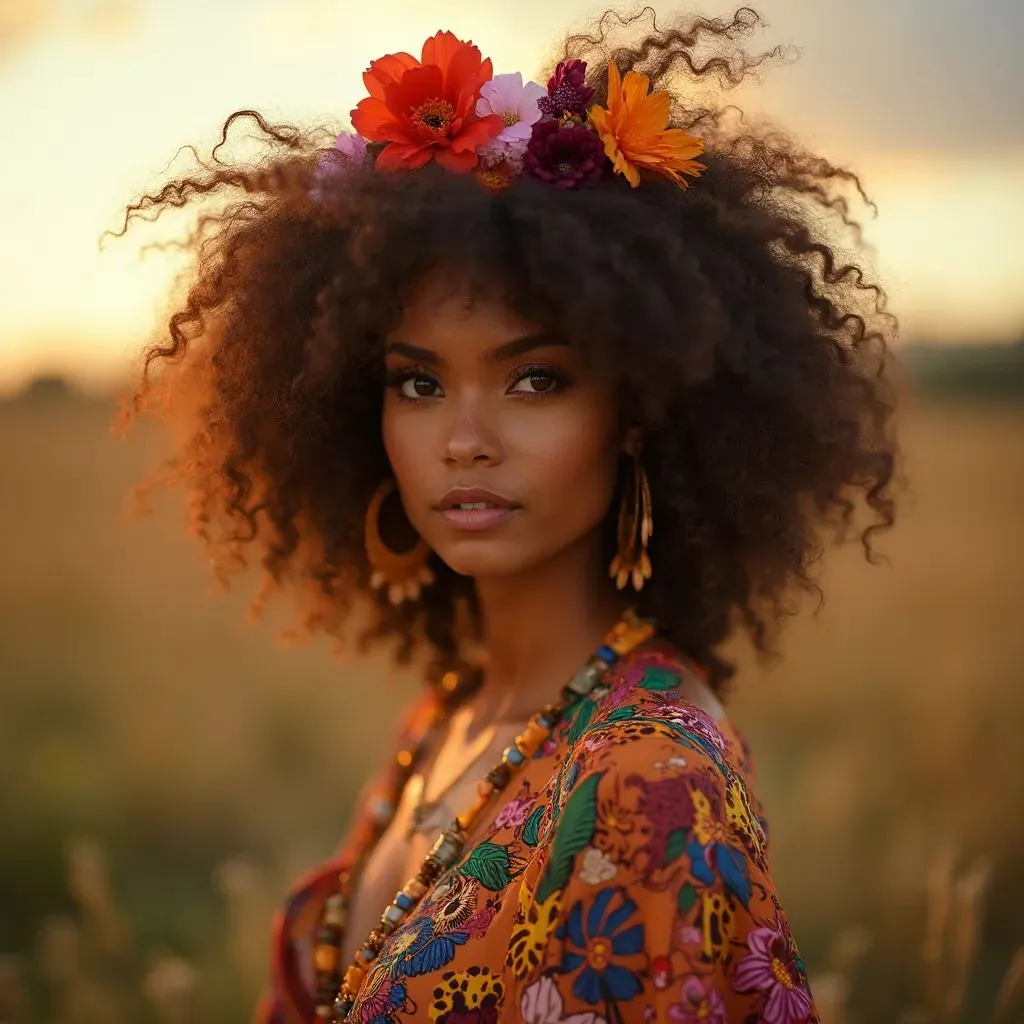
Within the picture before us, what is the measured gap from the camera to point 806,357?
1925 mm

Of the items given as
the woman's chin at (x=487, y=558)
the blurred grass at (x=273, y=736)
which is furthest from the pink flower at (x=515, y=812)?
the blurred grass at (x=273, y=736)

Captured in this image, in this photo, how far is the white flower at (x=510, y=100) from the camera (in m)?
1.84

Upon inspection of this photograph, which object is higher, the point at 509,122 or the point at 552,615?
the point at 509,122

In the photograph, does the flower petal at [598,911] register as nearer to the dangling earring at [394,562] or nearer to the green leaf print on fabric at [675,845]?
the green leaf print on fabric at [675,845]

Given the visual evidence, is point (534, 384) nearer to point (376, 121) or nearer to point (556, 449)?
point (556, 449)

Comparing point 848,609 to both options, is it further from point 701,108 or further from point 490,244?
point 490,244

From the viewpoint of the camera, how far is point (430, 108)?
1838mm

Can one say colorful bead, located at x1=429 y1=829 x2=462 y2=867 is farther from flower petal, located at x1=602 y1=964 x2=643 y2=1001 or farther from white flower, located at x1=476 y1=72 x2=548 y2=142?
white flower, located at x1=476 y1=72 x2=548 y2=142

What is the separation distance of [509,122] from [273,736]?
3.41 meters

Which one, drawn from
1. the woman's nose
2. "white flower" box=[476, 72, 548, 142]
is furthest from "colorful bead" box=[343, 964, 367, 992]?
"white flower" box=[476, 72, 548, 142]

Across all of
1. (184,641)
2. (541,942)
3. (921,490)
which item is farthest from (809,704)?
(541,942)

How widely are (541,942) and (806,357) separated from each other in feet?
3.16

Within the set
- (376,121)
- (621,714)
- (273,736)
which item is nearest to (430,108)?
(376,121)

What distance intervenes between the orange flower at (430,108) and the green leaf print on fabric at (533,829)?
3.00 feet
